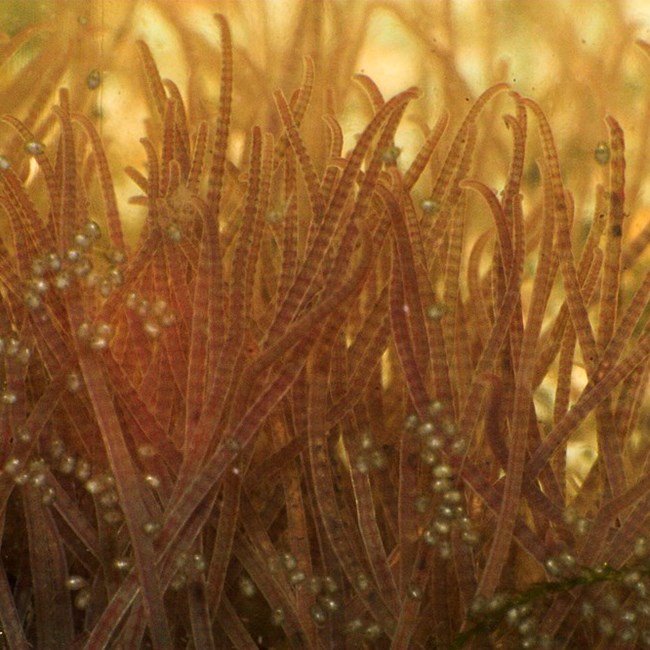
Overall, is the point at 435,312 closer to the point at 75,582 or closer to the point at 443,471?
the point at 443,471

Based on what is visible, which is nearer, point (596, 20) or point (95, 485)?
point (95, 485)

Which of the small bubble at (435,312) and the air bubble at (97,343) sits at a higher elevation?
the small bubble at (435,312)

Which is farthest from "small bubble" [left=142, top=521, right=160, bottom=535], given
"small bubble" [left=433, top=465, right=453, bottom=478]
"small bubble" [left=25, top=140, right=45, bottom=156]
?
"small bubble" [left=25, top=140, right=45, bottom=156]

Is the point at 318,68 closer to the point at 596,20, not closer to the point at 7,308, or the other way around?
the point at 596,20

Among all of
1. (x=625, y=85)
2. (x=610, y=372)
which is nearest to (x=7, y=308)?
(x=610, y=372)

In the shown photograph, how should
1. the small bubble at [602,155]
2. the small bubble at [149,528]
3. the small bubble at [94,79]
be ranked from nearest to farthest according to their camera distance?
the small bubble at [149,528] → the small bubble at [602,155] → the small bubble at [94,79]

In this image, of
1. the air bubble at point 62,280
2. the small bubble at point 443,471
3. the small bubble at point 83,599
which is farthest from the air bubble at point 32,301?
the small bubble at point 443,471

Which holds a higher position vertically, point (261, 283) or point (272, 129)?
point (272, 129)

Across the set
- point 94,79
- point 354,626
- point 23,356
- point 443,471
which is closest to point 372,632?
point 354,626

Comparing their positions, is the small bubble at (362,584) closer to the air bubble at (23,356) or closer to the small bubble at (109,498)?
the small bubble at (109,498)
